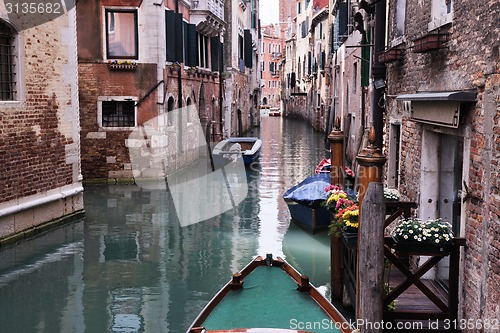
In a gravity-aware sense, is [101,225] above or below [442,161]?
below

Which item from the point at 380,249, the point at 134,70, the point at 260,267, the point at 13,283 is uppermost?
the point at 134,70

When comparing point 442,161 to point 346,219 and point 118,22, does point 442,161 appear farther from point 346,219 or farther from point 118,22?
point 118,22

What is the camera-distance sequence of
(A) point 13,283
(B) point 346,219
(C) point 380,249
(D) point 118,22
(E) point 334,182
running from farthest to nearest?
(D) point 118,22 < (A) point 13,283 < (E) point 334,182 < (B) point 346,219 < (C) point 380,249

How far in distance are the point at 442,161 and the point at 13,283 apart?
220 inches

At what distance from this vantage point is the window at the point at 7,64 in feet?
30.3

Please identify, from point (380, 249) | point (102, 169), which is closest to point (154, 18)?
point (102, 169)

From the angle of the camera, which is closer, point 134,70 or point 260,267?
point 260,267

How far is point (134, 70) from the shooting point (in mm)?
15562

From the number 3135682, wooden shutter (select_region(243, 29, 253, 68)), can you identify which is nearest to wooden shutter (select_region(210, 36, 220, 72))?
wooden shutter (select_region(243, 29, 253, 68))

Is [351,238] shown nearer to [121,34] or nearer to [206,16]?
[121,34]

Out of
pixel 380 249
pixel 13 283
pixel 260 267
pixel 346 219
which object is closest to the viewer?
pixel 380 249

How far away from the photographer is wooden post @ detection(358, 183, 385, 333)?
445 cm

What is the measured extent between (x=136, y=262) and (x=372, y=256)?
506cm

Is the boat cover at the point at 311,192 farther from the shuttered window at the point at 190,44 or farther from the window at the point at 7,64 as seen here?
the shuttered window at the point at 190,44
